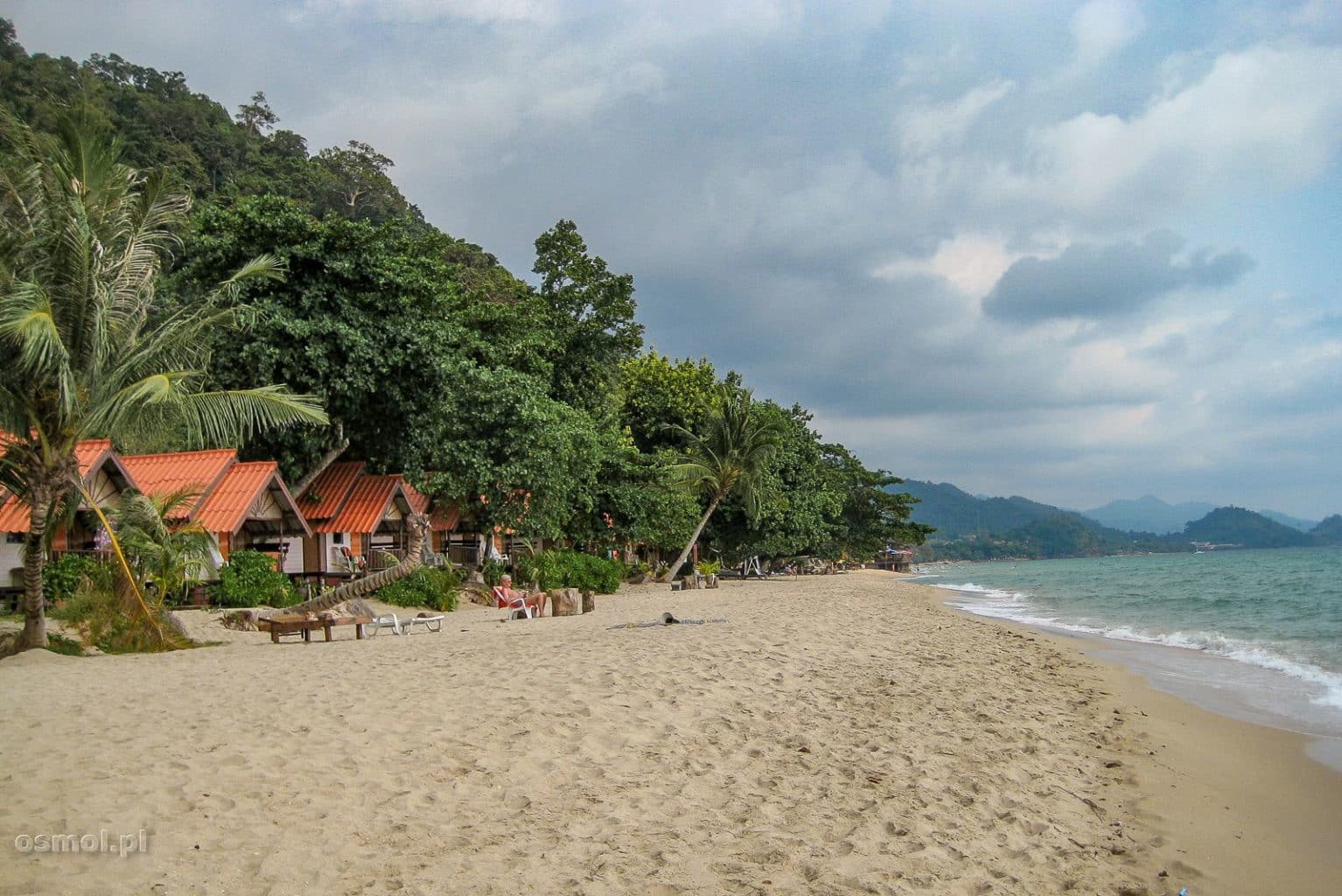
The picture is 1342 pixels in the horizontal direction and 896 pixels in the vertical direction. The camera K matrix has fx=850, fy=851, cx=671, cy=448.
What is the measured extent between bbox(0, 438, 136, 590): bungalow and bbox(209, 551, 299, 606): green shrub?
231cm

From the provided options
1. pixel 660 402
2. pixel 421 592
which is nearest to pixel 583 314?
pixel 660 402

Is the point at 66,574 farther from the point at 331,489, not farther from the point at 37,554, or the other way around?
the point at 331,489

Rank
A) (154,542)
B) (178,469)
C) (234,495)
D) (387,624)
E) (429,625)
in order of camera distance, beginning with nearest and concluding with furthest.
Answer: (154,542) < (387,624) < (429,625) < (234,495) < (178,469)

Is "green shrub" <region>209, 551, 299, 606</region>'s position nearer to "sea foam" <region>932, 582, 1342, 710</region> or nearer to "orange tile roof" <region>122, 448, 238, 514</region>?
"orange tile roof" <region>122, 448, 238, 514</region>

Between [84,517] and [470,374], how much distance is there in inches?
331

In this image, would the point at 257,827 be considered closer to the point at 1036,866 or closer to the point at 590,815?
the point at 590,815

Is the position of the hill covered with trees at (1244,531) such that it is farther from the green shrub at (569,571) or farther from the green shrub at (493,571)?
the green shrub at (493,571)

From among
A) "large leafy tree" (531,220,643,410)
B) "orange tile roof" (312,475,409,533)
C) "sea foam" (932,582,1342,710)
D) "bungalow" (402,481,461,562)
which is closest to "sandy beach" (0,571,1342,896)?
"sea foam" (932,582,1342,710)

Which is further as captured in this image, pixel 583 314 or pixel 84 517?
pixel 583 314

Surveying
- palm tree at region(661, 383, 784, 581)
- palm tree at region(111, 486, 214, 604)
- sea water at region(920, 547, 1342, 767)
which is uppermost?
palm tree at region(661, 383, 784, 581)

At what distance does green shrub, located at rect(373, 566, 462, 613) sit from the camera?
62.0 ft

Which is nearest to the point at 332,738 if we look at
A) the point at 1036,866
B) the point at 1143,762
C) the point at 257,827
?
the point at 257,827

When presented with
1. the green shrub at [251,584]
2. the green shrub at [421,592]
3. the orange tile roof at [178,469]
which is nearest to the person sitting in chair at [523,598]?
the green shrub at [421,592]

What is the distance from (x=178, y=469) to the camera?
1903 centimetres
